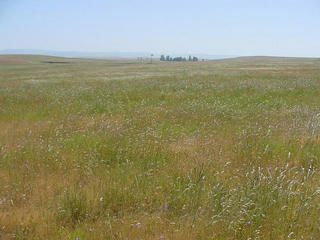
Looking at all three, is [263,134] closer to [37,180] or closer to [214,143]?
[214,143]

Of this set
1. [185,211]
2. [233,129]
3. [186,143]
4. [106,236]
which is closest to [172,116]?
[233,129]

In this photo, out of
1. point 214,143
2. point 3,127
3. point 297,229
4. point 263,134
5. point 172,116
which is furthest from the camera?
point 172,116

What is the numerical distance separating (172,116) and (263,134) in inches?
142

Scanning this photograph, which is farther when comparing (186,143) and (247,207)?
(186,143)

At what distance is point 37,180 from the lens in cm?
484

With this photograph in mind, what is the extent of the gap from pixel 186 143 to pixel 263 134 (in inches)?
81.9

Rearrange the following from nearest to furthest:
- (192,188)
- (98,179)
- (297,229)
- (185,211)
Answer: (297,229)
(185,211)
(192,188)
(98,179)

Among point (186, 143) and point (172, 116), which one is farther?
point (172, 116)

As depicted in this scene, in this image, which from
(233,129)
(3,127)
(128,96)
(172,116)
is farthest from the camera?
(128,96)

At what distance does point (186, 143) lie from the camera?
21.5 ft

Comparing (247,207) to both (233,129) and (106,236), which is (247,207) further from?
(233,129)

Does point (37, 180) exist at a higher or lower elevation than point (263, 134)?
lower

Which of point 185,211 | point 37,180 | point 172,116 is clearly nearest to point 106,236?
point 185,211

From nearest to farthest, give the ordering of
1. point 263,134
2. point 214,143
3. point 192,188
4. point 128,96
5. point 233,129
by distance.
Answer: point 192,188 → point 214,143 → point 263,134 → point 233,129 → point 128,96
